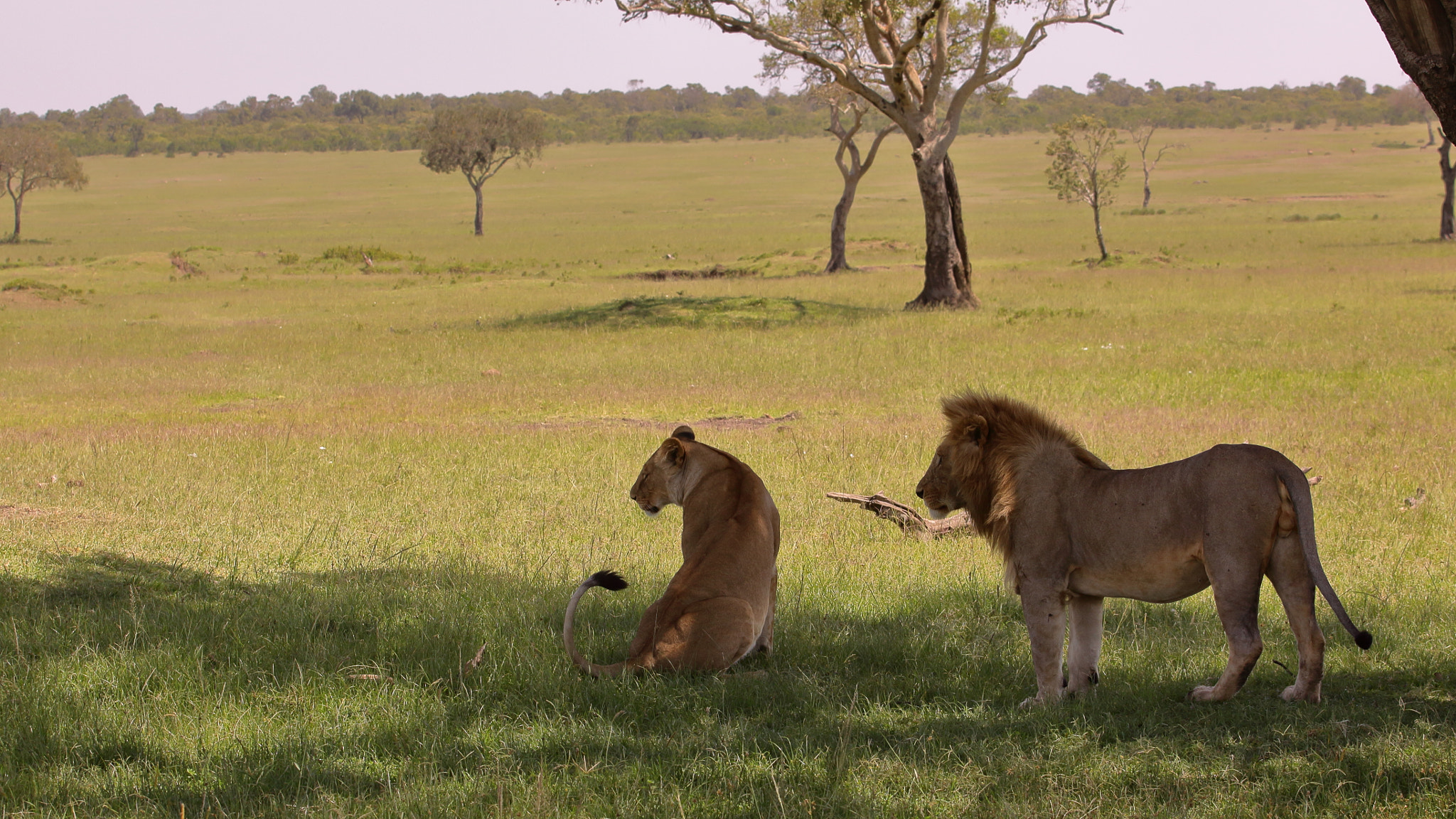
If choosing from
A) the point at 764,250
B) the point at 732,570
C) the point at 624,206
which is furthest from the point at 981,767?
the point at 624,206

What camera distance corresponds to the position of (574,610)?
17.0ft

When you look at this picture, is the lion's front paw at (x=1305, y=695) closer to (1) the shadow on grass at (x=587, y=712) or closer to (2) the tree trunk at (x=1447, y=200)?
(1) the shadow on grass at (x=587, y=712)

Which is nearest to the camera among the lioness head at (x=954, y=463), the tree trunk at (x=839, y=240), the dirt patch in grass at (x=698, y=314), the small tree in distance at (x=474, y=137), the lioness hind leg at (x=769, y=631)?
the lioness head at (x=954, y=463)

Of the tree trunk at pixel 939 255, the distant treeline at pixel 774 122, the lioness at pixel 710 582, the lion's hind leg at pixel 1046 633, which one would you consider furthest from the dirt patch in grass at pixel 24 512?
the distant treeline at pixel 774 122

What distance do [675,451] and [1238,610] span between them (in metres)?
2.89

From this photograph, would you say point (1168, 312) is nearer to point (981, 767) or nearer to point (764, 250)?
point (981, 767)

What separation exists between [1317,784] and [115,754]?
4302mm

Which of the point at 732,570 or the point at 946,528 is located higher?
the point at 732,570

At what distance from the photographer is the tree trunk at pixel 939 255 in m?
26.3

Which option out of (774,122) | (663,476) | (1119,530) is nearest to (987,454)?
(1119,530)

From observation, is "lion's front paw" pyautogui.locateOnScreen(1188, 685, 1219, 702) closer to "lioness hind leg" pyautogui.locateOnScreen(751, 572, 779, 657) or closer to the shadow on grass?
the shadow on grass

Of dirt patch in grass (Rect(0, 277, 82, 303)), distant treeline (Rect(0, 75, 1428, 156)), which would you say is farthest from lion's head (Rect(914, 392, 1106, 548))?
distant treeline (Rect(0, 75, 1428, 156))

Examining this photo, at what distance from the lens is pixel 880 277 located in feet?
116

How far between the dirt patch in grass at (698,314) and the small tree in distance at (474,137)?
4088 cm
